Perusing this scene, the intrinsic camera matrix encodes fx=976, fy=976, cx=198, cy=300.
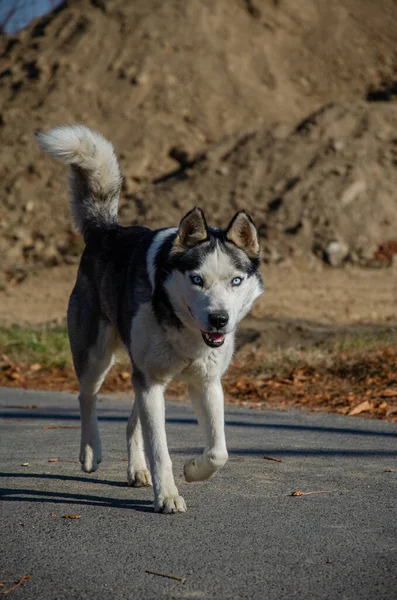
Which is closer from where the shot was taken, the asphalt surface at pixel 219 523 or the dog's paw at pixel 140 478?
the asphalt surface at pixel 219 523

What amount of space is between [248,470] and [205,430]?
0.85 m

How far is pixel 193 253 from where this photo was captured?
17.9ft

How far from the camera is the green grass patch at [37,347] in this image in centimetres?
1256

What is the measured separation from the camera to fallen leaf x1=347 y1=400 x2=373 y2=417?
8766 mm

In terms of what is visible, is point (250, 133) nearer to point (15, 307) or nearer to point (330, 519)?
point (15, 307)

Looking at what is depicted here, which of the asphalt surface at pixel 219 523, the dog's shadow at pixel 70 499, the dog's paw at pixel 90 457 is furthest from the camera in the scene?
the dog's paw at pixel 90 457

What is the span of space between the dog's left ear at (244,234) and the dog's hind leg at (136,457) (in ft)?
3.65

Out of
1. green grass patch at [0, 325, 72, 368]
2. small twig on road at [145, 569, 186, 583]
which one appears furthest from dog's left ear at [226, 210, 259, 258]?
green grass patch at [0, 325, 72, 368]

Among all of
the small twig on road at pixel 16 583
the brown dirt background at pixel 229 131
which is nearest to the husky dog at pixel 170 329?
the small twig on road at pixel 16 583

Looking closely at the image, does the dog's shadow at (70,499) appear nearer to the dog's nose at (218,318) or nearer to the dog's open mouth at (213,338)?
the dog's open mouth at (213,338)

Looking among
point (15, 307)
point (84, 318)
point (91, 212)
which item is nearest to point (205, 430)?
point (84, 318)

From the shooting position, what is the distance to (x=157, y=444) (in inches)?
206

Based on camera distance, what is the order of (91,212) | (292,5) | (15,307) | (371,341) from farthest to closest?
(292,5) < (15,307) < (371,341) < (91,212)

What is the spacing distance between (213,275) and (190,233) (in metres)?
0.35
